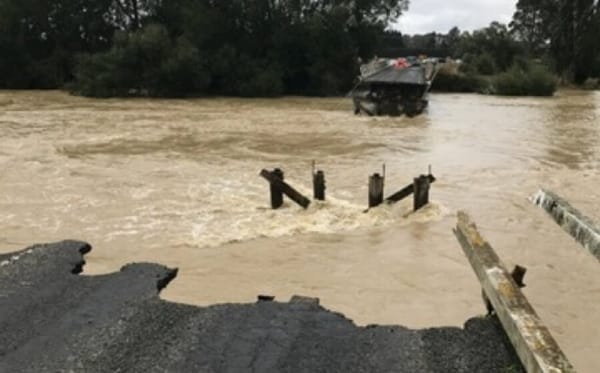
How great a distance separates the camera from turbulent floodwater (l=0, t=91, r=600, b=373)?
795 centimetres

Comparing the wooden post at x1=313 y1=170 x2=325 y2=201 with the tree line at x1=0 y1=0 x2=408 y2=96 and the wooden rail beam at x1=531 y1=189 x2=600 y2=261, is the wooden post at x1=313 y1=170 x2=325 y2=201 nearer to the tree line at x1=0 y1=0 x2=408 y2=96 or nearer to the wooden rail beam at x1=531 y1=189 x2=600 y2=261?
the wooden rail beam at x1=531 y1=189 x2=600 y2=261

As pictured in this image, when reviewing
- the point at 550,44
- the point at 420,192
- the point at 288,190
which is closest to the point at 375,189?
the point at 420,192

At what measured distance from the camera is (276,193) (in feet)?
38.4

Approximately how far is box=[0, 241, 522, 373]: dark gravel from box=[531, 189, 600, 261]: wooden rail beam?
3.26ft

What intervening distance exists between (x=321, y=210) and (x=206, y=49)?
125 feet

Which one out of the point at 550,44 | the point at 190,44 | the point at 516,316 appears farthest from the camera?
the point at 550,44

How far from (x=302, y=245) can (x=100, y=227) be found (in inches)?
142

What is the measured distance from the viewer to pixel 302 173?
16312 millimetres

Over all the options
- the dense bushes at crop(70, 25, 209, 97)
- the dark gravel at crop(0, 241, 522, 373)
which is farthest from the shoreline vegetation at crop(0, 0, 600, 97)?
the dark gravel at crop(0, 241, 522, 373)

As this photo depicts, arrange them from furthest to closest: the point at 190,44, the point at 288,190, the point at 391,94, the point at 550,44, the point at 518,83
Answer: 1. the point at 550,44
2. the point at 518,83
3. the point at 190,44
4. the point at 391,94
5. the point at 288,190

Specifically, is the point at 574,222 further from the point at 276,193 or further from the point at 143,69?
the point at 143,69

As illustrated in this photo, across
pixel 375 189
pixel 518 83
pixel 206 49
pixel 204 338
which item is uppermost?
pixel 206 49

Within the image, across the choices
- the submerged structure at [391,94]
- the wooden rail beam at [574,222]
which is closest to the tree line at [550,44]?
the submerged structure at [391,94]

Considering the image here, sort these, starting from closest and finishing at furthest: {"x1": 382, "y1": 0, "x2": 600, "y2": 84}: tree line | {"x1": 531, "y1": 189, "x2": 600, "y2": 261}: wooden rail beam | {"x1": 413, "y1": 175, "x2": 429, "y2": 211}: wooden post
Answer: {"x1": 531, "y1": 189, "x2": 600, "y2": 261}: wooden rail beam
{"x1": 413, "y1": 175, "x2": 429, "y2": 211}: wooden post
{"x1": 382, "y1": 0, "x2": 600, "y2": 84}: tree line
